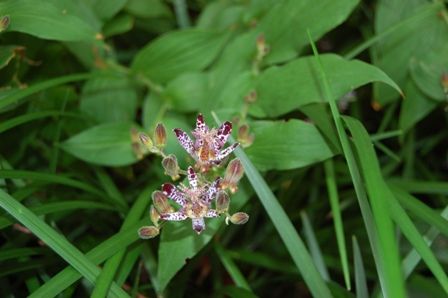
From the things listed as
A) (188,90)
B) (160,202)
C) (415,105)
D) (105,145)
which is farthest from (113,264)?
(415,105)

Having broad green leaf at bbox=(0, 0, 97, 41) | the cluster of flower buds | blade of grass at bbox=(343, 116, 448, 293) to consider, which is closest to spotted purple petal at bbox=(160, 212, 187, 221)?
the cluster of flower buds

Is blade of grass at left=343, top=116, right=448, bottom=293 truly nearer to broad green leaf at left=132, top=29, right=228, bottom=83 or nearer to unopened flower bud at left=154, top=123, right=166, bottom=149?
unopened flower bud at left=154, top=123, right=166, bottom=149

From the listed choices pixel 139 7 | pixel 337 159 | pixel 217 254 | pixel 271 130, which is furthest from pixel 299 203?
pixel 139 7

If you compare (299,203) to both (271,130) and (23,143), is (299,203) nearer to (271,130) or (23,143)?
(271,130)

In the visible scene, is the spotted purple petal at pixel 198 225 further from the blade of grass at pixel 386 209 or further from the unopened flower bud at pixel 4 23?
the unopened flower bud at pixel 4 23

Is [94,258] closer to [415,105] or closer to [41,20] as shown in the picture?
[41,20]

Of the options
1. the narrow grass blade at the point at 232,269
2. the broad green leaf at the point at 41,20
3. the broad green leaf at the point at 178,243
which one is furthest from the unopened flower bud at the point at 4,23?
the narrow grass blade at the point at 232,269
